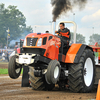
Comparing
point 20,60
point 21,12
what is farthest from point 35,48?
point 21,12

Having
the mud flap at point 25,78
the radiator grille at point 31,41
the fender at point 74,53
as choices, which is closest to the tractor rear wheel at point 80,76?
the fender at point 74,53

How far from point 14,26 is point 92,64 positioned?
5778 cm

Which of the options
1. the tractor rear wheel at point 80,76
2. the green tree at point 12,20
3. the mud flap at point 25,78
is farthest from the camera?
the green tree at point 12,20

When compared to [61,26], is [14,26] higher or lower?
higher

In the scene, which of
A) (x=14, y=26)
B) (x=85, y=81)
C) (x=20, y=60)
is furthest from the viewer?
(x=14, y=26)

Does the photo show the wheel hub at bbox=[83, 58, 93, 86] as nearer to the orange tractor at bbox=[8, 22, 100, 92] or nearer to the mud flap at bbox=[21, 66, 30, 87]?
the orange tractor at bbox=[8, 22, 100, 92]

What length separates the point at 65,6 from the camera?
8836mm

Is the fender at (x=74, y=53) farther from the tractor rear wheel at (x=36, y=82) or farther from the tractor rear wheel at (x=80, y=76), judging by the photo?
the tractor rear wheel at (x=36, y=82)

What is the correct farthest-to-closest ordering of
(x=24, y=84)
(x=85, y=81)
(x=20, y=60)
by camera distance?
(x=24, y=84) → (x=85, y=81) → (x=20, y=60)

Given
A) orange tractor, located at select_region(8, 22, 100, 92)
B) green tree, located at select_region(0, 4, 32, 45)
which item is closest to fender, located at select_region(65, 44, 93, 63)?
orange tractor, located at select_region(8, 22, 100, 92)

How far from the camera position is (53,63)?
570cm

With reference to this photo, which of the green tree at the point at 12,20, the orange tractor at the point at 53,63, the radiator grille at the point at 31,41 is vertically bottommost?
the orange tractor at the point at 53,63

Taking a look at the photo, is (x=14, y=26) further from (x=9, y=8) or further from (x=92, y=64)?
(x=92, y=64)

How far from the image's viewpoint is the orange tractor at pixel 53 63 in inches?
227
